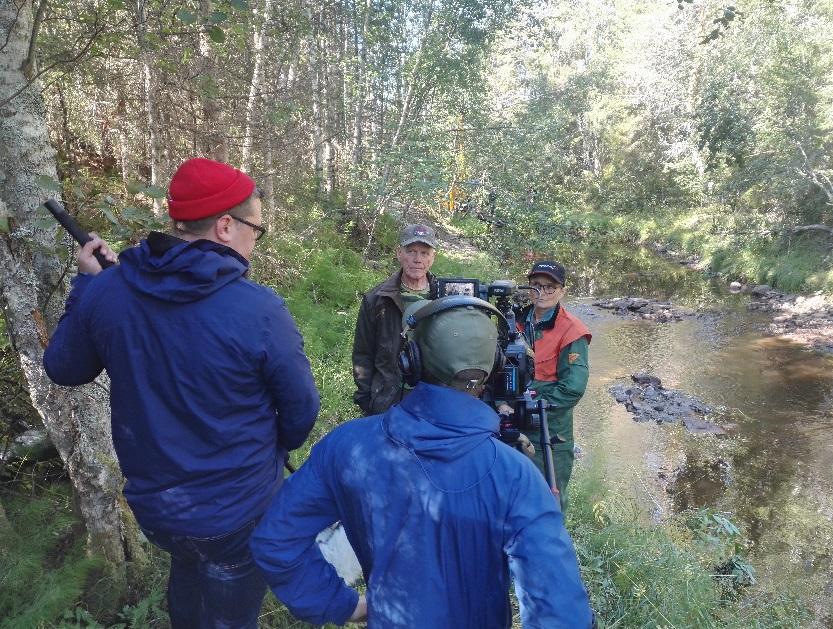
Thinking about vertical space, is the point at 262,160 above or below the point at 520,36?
below

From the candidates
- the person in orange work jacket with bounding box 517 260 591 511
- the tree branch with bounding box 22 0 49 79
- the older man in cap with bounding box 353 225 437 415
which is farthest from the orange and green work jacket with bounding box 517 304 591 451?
the tree branch with bounding box 22 0 49 79

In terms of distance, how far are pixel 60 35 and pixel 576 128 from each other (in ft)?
121

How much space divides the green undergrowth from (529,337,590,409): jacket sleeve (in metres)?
1.11

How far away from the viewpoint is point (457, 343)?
125cm

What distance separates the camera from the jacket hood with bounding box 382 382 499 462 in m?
1.22

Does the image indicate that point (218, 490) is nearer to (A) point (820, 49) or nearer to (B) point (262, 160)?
(B) point (262, 160)

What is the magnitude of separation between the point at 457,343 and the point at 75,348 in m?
1.18

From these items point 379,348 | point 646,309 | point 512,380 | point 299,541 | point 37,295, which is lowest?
point 646,309

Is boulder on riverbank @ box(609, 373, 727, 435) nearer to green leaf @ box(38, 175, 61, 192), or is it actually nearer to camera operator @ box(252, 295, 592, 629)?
camera operator @ box(252, 295, 592, 629)

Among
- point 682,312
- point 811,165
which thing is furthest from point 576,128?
point 682,312

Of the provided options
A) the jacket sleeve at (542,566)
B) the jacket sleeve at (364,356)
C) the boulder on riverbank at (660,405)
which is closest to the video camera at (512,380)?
the jacket sleeve at (542,566)

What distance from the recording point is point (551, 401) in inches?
137

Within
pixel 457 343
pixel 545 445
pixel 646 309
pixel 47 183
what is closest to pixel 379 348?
pixel 545 445

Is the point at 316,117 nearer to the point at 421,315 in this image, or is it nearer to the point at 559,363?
the point at 559,363
